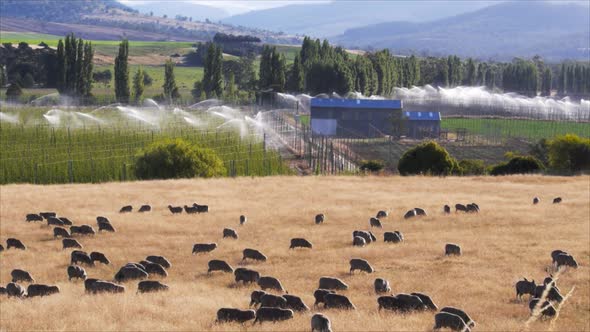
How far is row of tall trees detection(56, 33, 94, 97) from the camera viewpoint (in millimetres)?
117188

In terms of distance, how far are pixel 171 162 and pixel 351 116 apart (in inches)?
2208

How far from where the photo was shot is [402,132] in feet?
372

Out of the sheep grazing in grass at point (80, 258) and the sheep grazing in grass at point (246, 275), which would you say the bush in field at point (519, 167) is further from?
the sheep grazing in grass at point (246, 275)

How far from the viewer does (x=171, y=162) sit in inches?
2527

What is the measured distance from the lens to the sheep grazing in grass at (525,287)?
23766mm

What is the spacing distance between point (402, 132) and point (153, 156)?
55.6 m

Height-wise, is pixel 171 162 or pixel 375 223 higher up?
pixel 375 223

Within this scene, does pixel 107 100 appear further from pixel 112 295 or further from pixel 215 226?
pixel 112 295

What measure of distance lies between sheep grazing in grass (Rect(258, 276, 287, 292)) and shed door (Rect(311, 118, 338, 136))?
91486 millimetres

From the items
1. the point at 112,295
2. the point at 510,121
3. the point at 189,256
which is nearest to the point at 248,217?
the point at 189,256

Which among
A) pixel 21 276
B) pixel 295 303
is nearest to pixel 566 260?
pixel 295 303

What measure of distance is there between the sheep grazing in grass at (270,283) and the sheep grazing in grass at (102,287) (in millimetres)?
4130

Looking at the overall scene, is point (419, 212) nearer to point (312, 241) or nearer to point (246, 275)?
point (312, 241)

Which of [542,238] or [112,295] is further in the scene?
[542,238]
